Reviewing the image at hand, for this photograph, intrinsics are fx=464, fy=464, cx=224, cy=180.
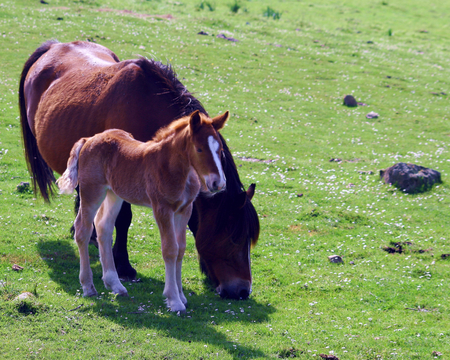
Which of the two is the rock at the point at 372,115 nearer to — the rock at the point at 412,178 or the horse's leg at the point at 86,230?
the rock at the point at 412,178

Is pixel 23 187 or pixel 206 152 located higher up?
pixel 206 152

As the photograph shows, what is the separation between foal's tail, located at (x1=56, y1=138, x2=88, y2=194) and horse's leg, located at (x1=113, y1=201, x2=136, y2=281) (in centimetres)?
138

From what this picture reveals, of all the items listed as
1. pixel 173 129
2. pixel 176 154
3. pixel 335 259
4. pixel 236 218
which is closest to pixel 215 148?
pixel 176 154

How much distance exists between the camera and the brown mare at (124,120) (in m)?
7.24

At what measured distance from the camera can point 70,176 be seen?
687 cm

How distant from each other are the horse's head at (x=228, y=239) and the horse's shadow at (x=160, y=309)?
0.31 meters

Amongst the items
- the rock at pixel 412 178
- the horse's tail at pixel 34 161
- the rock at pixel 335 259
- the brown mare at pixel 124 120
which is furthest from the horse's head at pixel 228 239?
the rock at pixel 412 178

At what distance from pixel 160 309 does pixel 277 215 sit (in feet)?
20.3

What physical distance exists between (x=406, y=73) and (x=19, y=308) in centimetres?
2778

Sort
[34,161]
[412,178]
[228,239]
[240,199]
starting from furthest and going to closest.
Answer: [412,178] < [34,161] < [228,239] < [240,199]

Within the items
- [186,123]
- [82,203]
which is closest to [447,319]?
[186,123]

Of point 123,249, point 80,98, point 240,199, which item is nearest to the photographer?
point 240,199

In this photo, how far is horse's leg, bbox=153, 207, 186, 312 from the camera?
6.32 m

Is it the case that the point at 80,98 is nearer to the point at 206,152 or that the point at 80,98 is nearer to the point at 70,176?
the point at 70,176
